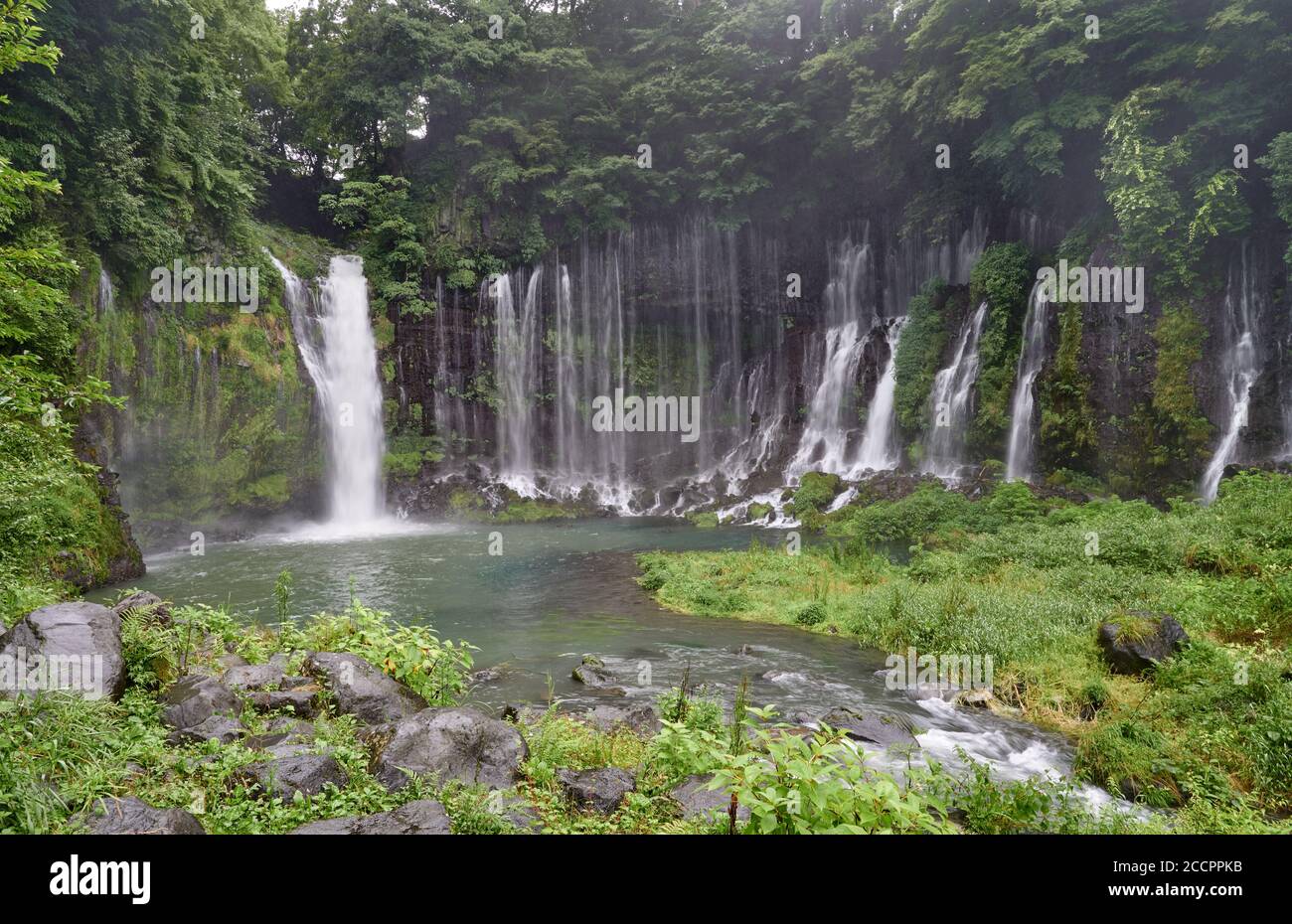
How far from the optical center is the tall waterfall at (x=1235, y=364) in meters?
17.2

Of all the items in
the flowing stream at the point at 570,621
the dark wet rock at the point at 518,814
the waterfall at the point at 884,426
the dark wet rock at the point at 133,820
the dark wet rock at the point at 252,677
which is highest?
the waterfall at the point at 884,426

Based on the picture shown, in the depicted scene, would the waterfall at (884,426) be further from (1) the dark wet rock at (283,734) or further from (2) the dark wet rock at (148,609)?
(1) the dark wet rock at (283,734)

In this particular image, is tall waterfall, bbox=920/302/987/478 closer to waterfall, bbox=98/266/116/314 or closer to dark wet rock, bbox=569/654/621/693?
dark wet rock, bbox=569/654/621/693

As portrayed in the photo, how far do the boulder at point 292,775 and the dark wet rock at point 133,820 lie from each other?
0.60 meters

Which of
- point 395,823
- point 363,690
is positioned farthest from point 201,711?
point 395,823

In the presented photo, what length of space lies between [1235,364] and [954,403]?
7.58 m

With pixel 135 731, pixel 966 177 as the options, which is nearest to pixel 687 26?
pixel 966 177

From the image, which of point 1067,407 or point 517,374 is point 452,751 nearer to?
point 1067,407

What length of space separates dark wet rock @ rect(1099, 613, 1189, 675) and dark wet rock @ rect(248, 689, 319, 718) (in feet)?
28.2

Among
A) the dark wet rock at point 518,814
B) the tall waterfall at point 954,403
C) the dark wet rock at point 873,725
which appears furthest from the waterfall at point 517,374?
the dark wet rock at point 518,814

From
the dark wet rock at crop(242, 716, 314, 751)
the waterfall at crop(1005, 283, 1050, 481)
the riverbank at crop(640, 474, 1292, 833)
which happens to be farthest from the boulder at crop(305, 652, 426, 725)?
the waterfall at crop(1005, 283, 1050, 481)

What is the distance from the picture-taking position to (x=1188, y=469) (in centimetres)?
1773

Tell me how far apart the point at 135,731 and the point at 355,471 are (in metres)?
22.1
